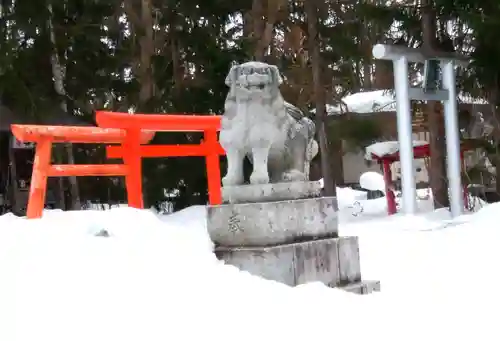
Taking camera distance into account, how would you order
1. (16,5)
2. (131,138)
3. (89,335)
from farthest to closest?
(16,5), (131,138), (89,335)

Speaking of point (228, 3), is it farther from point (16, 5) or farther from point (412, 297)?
point (412, 297)

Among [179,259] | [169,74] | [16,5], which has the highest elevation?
[16,5]

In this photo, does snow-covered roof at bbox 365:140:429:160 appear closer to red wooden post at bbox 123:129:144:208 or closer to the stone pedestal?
red wooden post at bbox 123:129:144:208

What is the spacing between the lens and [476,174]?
11.5m

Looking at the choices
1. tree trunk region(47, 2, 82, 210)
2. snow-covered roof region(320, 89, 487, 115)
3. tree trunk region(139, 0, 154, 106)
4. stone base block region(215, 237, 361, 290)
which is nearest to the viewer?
stone base block region(215, 237, 361, 290)

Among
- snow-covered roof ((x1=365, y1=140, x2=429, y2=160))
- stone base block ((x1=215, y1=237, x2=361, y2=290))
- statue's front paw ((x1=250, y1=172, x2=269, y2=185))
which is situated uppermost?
snow-covered roof ((x1=365, y1=140, x2=429, y2=160))

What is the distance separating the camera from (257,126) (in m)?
4.49

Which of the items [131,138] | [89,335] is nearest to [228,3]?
[131,138]

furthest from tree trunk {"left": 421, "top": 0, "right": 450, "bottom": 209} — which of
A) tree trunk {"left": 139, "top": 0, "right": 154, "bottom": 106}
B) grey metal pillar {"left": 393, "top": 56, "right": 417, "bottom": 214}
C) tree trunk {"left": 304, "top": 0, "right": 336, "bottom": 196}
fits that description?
tree trunk {"left": 139, "top": 0, "right": 154, "bottom": 106}

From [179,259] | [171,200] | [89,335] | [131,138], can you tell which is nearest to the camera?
[89,335]

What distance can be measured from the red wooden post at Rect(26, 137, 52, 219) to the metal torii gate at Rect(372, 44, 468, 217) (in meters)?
4.60

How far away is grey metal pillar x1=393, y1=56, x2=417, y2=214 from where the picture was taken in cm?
860

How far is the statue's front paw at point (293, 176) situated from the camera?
182 inches

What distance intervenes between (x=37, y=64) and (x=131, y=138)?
4.31 metres
